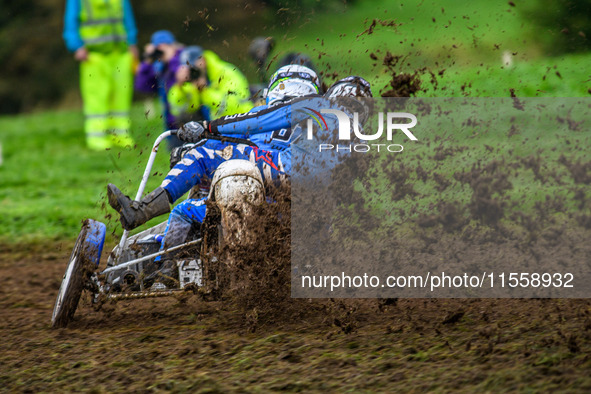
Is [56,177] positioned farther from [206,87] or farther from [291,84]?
[291,84]

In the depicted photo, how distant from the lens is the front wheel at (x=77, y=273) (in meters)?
5.54

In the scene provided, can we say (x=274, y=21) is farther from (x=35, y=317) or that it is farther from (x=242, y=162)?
(x=35, y=317)

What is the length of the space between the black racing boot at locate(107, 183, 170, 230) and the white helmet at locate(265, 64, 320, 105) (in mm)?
1145

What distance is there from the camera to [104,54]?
14742 mm

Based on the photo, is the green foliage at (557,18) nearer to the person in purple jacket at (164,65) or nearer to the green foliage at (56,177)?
the person in purple jacket at (164,65)

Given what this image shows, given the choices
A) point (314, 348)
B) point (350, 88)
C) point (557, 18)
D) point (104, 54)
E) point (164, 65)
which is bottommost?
point (314, 348)

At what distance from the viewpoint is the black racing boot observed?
5480 millimetres

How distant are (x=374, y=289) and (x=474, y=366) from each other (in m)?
1.53

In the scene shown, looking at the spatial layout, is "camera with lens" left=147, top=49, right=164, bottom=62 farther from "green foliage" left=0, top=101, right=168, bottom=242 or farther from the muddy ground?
the muddy ground

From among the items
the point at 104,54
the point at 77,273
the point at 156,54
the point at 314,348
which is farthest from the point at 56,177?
the point at 314,348

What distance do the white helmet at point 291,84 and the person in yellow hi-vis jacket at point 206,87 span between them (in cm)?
303

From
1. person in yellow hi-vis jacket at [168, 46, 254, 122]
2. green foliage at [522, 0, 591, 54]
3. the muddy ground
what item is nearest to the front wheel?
the muddy ground

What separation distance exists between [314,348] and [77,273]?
1.83m

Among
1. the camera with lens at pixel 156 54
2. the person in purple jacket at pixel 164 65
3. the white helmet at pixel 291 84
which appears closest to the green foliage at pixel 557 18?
the person in purple jacket at pixel 164 65
